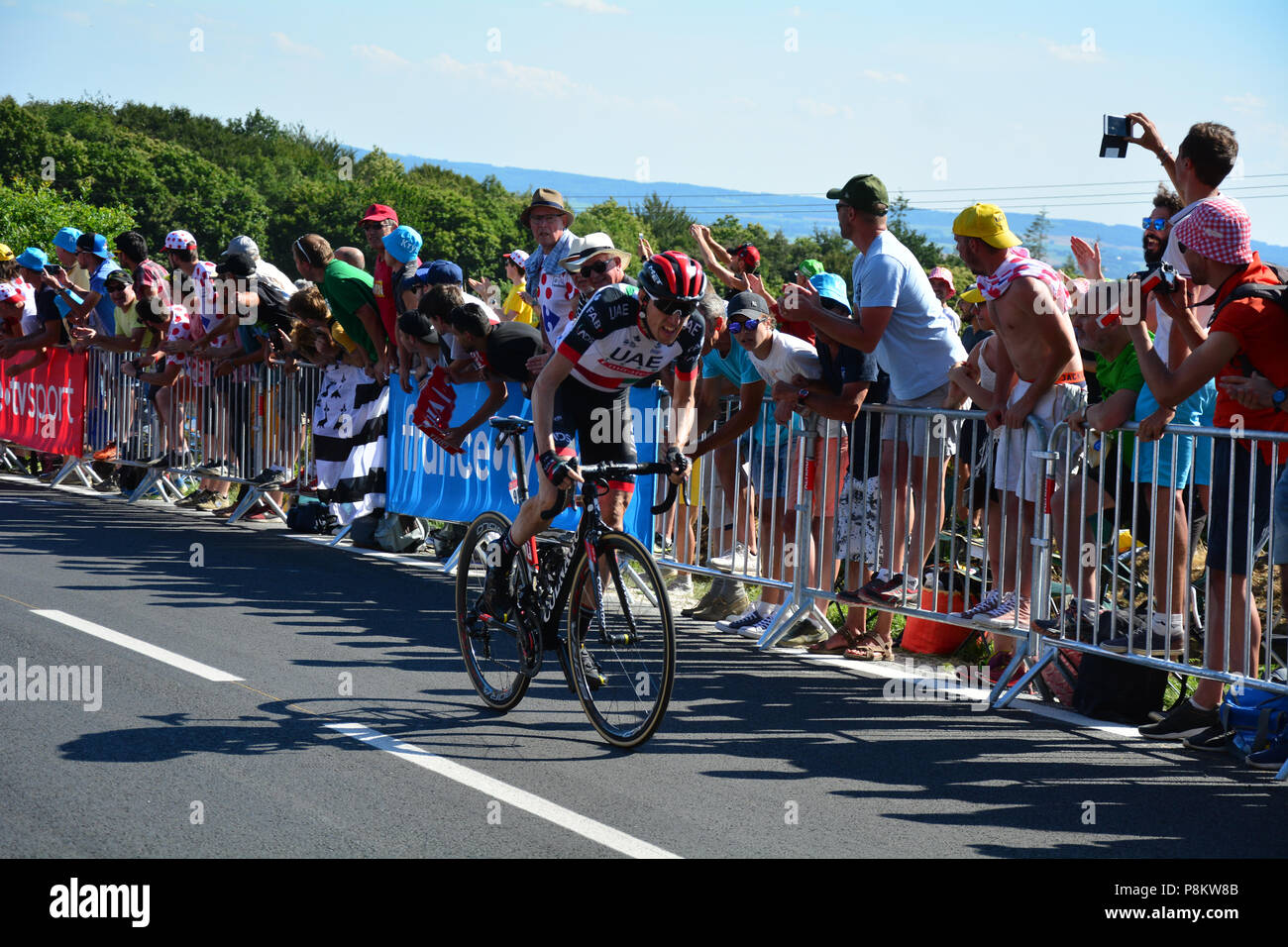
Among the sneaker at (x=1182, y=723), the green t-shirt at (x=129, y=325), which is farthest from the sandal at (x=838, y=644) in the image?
the green t-shirt at (x=129, y=325)

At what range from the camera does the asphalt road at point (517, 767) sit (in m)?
4.98

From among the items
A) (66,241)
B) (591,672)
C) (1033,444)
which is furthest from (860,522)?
(66,241)

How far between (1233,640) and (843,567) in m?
2.94

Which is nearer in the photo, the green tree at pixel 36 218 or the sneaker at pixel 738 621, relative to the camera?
the sneaker at pixel 738 621

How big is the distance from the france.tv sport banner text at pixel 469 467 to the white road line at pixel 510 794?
3702 mm

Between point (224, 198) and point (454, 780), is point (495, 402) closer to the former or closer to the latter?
point (454, 780)

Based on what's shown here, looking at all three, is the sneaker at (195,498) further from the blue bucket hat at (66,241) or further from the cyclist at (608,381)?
the cyclist at (608,381)

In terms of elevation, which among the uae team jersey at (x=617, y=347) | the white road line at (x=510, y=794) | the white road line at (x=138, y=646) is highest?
the uae team jersey at (x=617, y=347)

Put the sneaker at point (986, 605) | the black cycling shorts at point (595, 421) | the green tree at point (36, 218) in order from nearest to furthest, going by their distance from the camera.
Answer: the black cycling shorts at point (595, 421), the sneaker at point (986, 605), the green tree at point (36, 218)

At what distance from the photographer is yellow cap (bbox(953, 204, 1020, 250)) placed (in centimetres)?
755

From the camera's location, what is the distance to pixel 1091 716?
7.01 metres

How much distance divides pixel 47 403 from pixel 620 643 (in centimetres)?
1275

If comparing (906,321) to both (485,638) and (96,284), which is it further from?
(96,284)

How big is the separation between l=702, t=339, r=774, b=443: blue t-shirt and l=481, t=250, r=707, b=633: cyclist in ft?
7.63
